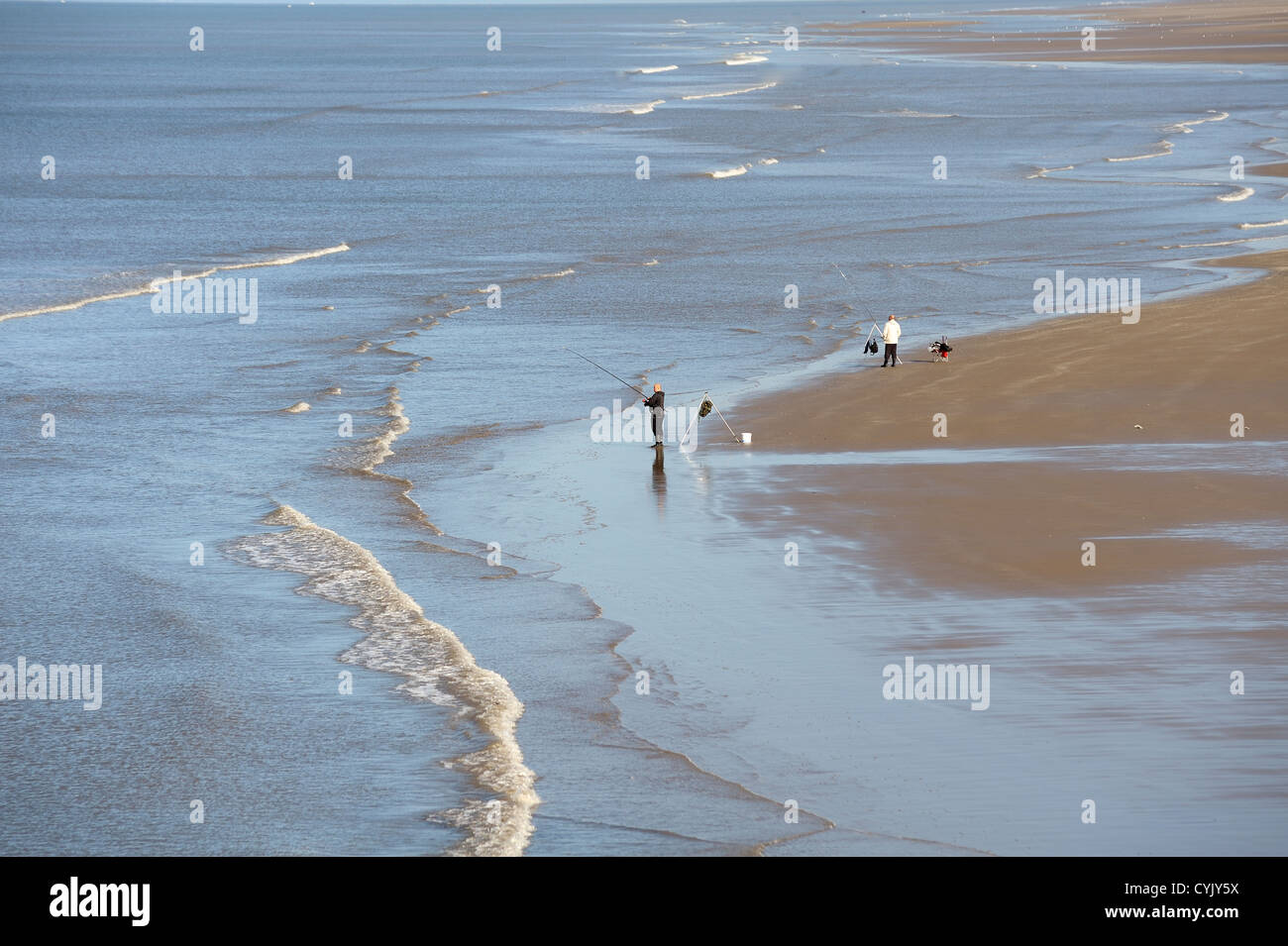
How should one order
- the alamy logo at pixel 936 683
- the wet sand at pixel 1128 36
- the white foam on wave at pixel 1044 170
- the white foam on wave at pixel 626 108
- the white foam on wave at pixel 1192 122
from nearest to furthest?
the alamy logo at pixel 936 683 → the white foam on wave at pixel 1044 170 → the white foam on wave at pixel 1192 122 → the white foam on wave at pixel 626 108 → the wet sand at pixel 1128 36

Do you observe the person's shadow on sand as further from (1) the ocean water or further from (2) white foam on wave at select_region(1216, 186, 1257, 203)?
(2) white foam on wave at select_region(1216, 186, 1257, 203)

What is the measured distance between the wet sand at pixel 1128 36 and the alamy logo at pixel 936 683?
103 meters

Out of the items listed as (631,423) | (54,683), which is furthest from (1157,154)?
(54,683)

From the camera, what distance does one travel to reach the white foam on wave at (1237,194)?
46281 mm

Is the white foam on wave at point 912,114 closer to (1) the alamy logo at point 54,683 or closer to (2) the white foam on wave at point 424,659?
(2) the white foam on wave at point 424,659

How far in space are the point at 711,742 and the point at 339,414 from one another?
13360mm

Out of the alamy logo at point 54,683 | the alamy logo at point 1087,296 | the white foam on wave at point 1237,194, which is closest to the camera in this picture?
the alamy logo at point 54,683

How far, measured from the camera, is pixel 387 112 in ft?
284

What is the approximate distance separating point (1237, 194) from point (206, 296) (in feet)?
96.6

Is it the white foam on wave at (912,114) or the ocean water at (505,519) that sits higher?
the white foam on wave at (912,114)

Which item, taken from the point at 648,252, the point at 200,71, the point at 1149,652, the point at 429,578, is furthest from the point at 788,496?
the point at 200,71

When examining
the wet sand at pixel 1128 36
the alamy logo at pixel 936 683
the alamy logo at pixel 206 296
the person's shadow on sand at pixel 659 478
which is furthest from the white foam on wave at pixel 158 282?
the wet sand at pixel 1128 36
